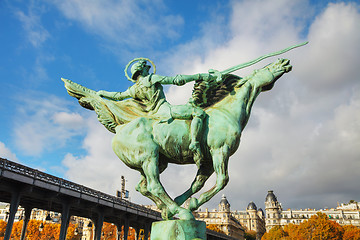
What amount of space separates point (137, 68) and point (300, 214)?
126 m

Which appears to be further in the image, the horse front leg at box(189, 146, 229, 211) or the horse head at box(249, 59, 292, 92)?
the horse head at box(249, 59, 292, 92)

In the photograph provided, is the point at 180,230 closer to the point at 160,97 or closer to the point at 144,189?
the point at 144,189

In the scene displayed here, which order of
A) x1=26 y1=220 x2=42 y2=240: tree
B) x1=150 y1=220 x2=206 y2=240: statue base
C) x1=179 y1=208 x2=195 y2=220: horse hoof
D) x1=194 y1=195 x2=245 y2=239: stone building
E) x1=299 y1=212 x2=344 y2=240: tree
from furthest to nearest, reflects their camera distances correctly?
x1=194 y1=195 x2=245 y2=239: stone building < x1=26 y1=220 x2=42 y2=240: tree < x1=299 y1=212 x2=344 y2=240: tree < x1=179 y1=208 x2=195 y2=220: horse hoof < x1=150 y1=220 x2=206 y2=240: statue base

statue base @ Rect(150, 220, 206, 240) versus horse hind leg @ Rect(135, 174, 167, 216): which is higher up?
horse hind leg @ Rect(135, 174, 167, 216)

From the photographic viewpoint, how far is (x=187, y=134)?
4.63 metres

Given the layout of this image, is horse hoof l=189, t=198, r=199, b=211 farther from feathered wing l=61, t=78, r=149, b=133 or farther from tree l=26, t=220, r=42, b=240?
tree l=26, t=220, r=42, b=240

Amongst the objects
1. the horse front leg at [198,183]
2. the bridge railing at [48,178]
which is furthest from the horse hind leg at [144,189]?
the bridge railing at [48,178]

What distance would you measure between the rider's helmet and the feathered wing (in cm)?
50

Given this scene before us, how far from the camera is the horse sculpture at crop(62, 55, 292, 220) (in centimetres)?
453

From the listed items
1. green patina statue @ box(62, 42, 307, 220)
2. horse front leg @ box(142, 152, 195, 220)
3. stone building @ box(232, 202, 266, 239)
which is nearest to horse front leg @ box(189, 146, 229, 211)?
green patina statue @ box(62, 42, 307, 220)

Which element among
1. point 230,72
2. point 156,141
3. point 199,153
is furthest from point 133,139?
point 230,72

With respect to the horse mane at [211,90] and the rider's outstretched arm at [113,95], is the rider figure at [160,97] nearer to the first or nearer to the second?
the rider's outstretched arm at [113,95]

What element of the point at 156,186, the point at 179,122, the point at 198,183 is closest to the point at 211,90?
the point at 179,122

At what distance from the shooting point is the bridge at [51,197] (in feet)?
52.7
